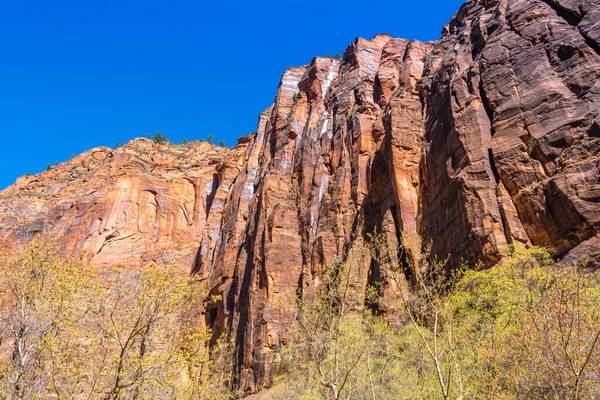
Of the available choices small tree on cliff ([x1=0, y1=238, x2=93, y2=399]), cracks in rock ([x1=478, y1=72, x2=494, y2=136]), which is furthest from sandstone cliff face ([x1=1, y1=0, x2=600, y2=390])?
small tree on cliff ([x1=0, y1=238, x2=93, y2=399])

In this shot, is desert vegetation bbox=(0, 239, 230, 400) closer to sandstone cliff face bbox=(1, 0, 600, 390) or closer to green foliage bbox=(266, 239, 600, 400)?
green foliage bbox=(266, 239, 600, 400)

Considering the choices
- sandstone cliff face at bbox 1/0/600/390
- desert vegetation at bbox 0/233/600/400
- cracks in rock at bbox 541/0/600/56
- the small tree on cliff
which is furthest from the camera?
cracks in rock at bbox 541/0/600/56

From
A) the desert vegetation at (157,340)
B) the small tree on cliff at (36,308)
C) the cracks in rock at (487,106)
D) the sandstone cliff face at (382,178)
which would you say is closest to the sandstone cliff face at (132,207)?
the sandstone cliff face at (382,178)

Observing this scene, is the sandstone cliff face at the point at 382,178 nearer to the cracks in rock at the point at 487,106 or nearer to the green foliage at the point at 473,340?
the cracks in rock at the point at 487,106

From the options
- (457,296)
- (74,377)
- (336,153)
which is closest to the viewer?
(74,377)

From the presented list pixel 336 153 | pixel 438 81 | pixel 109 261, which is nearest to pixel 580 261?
pixel 438 81

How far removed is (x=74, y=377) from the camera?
11.6 metres

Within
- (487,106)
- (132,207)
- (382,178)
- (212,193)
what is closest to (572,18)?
(487,106)

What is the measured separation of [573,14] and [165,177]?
6974 centimetres

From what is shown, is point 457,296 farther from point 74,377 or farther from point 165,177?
point 165,177

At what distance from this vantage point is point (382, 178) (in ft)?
150

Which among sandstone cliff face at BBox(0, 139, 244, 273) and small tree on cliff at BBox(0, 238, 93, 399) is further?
sandstone cliff face at BBox(0, 139, 244, 273)

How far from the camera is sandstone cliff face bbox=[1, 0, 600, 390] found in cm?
2830

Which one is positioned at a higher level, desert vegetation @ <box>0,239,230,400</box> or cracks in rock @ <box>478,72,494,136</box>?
cracks in rock @ <box>478,72,494,136</box>
